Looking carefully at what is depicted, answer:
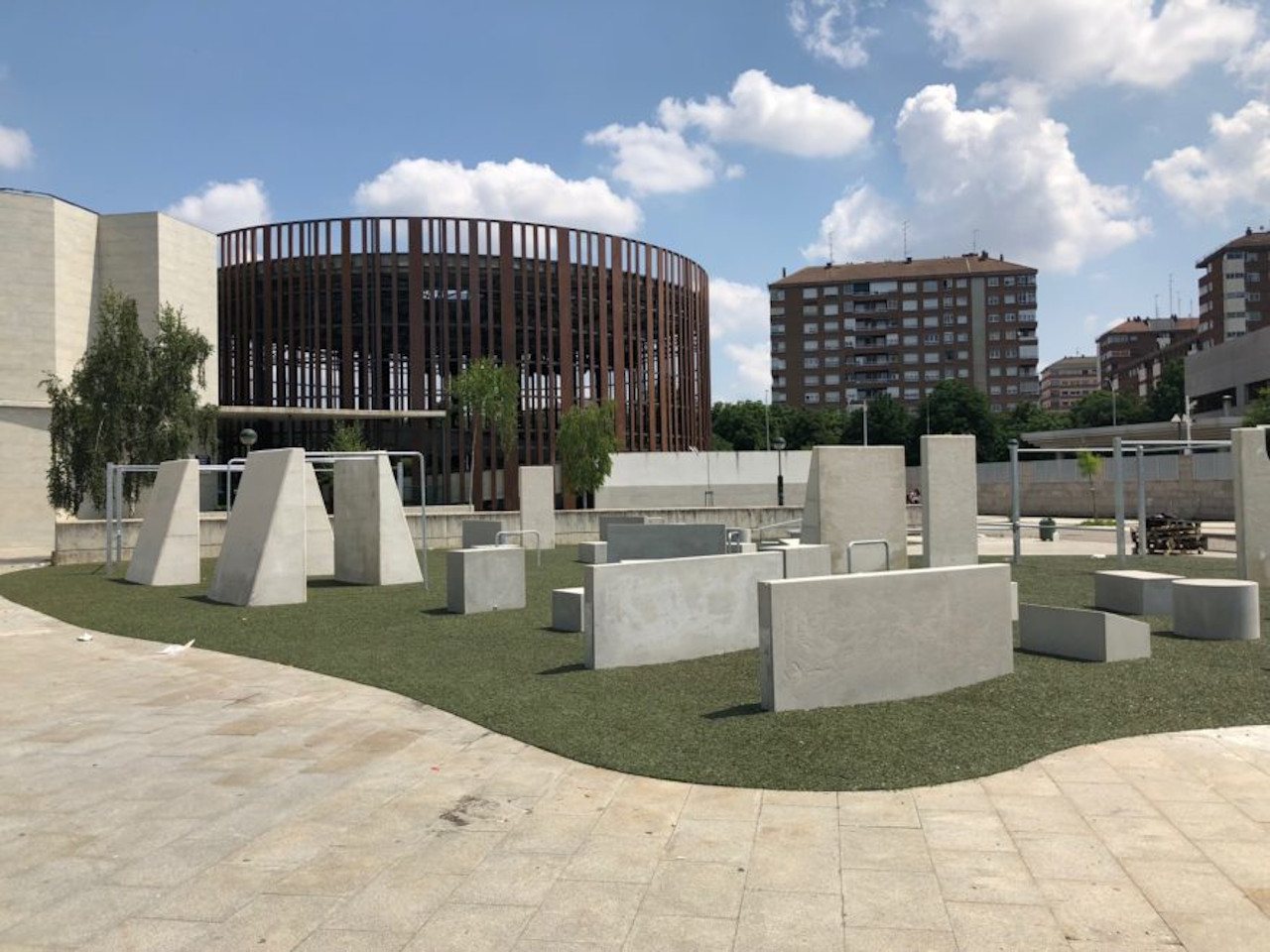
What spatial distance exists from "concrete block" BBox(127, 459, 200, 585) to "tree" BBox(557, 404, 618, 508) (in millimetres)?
23706

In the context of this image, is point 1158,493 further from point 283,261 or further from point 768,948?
point 283,261

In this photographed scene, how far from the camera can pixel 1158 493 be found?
126ft

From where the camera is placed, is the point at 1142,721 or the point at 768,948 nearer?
the point at 768,948

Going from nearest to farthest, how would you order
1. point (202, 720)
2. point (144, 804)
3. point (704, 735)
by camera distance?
point (144, 804) → point (704, 735) → point (202, 720)

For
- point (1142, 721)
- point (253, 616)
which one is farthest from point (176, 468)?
point (1142, 721)

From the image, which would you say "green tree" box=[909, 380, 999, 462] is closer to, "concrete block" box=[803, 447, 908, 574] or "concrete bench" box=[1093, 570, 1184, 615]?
"concrete block" box=[803, 447, 908, 574]

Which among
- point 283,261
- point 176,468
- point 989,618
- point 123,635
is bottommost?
point 123,635

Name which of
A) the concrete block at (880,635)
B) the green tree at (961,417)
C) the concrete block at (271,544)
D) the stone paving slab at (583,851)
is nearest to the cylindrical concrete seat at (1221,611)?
the concrete block at (880,635)

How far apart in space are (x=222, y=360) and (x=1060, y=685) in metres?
53.7

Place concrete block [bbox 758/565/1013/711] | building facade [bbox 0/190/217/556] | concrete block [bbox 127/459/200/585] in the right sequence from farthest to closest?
building facade [bbox 0/190/217/556] → concrete block [bbox 127/459/200/585] → concrete block [bbox 758/565/1013/711]

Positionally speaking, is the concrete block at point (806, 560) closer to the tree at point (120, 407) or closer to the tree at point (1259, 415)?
the tree at point (120, 407)

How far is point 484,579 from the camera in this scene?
43.8 ft

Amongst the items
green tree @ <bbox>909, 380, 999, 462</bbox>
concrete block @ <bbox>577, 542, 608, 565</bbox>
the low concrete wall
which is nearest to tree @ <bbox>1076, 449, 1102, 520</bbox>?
the low concrete wall

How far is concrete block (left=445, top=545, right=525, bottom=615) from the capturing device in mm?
13109
